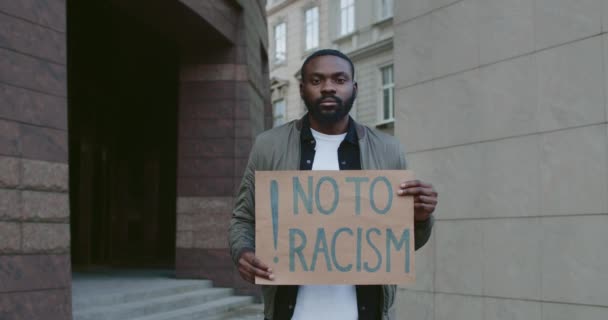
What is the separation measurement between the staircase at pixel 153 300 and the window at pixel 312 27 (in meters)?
19.7

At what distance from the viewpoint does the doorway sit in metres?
15.3

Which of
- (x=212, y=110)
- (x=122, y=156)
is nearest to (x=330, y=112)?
(x=212, y=110)

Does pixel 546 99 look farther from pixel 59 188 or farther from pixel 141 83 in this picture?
pixel 141 83

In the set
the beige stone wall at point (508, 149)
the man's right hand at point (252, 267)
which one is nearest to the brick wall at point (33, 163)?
the beige stone wall at point (508, 149)

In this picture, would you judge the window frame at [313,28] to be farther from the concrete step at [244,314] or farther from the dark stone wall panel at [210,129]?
the concrete step at [244,314]

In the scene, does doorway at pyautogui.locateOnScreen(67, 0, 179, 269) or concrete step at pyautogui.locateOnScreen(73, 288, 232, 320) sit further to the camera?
doorway at pyautogui.locateOnScreen(67, 0, 179, 269)

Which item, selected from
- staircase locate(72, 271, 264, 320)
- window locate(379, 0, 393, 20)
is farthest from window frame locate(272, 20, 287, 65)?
staircase locate(72, 271, 264, 320)

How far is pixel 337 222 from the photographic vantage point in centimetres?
288

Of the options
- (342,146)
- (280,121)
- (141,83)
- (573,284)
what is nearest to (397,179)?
(342,146)

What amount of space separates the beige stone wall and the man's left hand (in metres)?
2.88

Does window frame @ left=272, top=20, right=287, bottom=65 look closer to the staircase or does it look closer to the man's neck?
the staircase

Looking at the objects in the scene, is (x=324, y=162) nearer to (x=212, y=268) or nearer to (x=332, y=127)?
(x=332, y=127)

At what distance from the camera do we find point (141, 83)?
16281mm

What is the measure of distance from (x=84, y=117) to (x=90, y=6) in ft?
17.6
